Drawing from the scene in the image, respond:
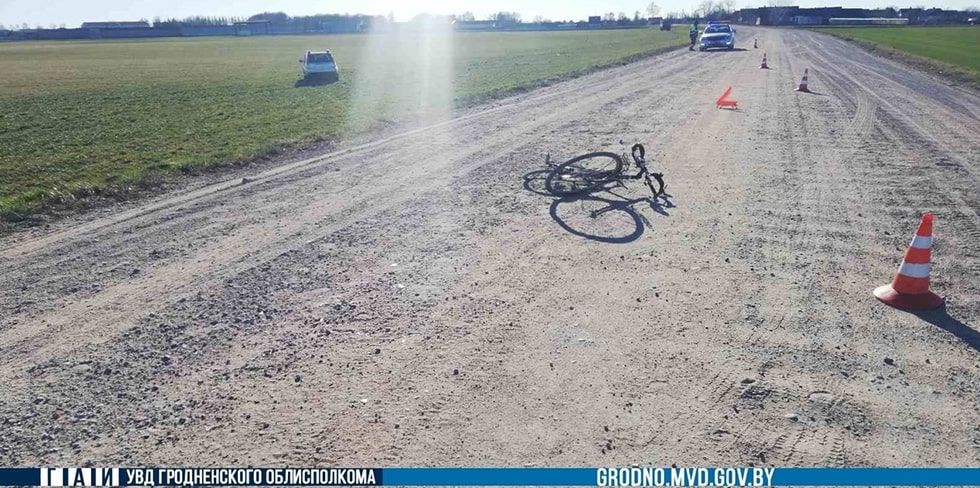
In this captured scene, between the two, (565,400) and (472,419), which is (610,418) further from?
(472,419)

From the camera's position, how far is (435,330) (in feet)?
15.7

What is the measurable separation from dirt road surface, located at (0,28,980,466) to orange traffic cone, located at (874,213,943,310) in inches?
6.4

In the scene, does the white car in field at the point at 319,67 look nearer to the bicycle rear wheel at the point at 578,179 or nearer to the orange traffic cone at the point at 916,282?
the bicycle rear wheel at the point at 578,179

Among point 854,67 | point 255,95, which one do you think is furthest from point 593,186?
point 854,67

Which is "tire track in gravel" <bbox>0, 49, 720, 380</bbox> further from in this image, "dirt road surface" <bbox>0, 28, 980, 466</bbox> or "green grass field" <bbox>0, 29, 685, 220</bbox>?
"green grass field" <bbox>0, 29, 685, 220</bbox>

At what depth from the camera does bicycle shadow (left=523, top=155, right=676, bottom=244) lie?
7023 mm

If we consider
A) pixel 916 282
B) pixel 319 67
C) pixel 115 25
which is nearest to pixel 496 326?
pixel 916 282

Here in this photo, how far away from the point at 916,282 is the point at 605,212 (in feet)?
11.3

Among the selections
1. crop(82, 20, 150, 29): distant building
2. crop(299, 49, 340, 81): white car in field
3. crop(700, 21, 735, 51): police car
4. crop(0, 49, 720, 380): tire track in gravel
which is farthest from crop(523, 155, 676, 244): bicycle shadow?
crop(82, 20, 150, 29): distant building

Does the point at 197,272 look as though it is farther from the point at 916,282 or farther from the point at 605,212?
the point at 916,282

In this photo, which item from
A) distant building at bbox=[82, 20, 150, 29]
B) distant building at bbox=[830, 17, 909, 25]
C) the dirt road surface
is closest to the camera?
the dirt road surface

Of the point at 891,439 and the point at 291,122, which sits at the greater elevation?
the point at 291,122

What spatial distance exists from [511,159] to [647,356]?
22.7ft

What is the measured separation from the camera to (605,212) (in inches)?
306
